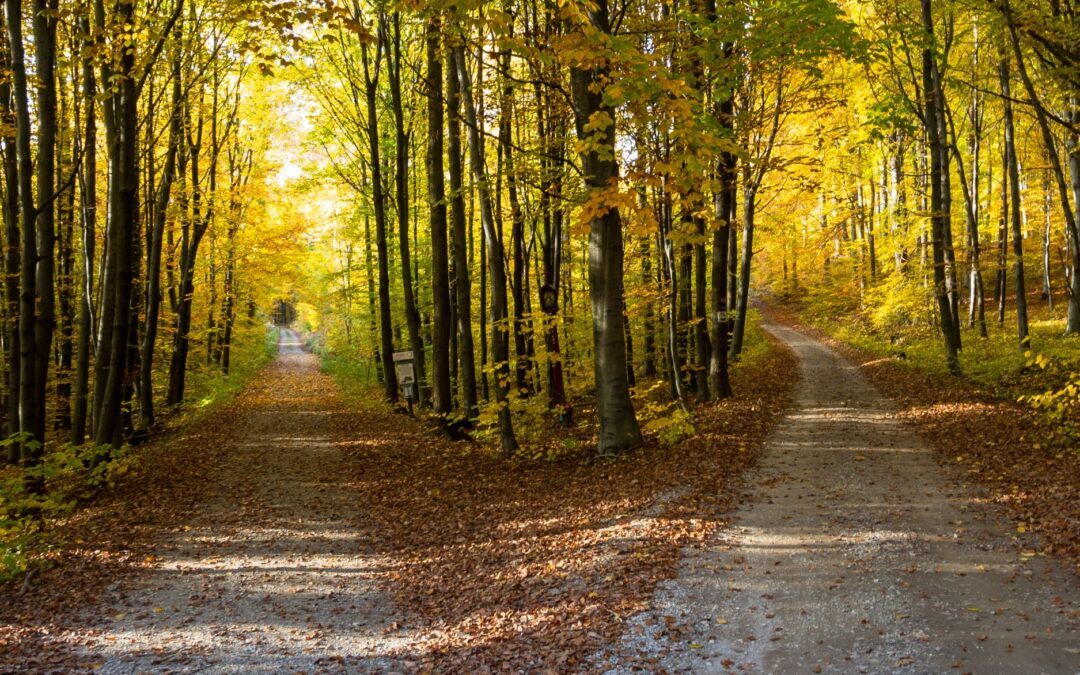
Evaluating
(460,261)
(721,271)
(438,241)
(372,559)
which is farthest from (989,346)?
(372,559)

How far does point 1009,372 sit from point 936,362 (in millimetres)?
2817

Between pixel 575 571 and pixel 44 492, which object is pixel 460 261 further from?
pixel 575 571

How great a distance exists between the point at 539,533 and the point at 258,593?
2813mm

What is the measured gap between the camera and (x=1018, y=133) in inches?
894

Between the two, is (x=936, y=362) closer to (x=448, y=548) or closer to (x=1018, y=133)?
(x=1018, y=133)

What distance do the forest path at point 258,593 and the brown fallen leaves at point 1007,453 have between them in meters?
5.60

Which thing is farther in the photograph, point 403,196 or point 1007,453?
point 403,196

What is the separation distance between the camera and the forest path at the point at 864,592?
13.9ft

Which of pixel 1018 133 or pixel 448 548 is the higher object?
pixel 1018 133

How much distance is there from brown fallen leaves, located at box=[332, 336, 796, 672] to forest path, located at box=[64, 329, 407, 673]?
0.41m

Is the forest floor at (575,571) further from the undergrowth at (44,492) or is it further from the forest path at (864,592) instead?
the undergrowth at (44,492)

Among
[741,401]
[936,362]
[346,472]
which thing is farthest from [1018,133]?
[346,472]

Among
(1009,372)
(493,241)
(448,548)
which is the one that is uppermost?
(493,241)

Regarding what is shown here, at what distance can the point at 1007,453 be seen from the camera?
8.20m
